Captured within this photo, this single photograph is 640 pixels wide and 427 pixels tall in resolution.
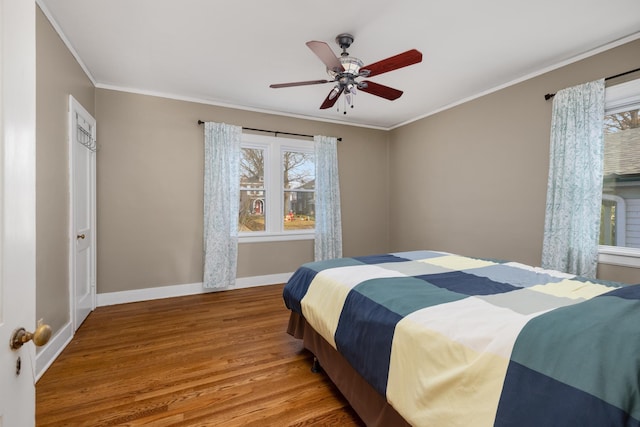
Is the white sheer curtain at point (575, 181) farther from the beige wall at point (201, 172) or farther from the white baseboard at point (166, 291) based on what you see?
the white baseboard at point (166, 291)

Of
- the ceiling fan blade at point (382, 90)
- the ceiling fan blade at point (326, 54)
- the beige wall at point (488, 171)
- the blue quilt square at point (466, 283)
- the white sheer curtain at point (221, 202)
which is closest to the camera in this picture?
the blue quilt square at point (466, 283)

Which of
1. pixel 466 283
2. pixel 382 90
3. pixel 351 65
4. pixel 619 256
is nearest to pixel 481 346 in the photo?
pixel 466 283

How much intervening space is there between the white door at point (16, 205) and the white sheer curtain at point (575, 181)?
3.68 metres

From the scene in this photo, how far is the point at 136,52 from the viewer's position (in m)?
2.79

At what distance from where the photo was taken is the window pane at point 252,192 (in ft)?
14.1

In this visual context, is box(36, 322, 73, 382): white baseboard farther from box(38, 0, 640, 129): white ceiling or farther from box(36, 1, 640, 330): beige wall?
box(38, 0, 640, 129): white ceiling

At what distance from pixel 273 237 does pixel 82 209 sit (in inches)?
91.5

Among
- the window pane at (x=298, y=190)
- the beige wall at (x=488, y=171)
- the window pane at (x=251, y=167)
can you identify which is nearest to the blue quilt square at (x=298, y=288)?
the window pane at (x=298, y=190)

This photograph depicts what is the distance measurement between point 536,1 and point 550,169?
155cm

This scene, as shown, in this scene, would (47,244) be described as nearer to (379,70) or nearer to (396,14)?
(379,70)

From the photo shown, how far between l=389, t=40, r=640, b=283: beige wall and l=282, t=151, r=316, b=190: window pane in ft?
5.28

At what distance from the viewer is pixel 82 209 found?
3049mm

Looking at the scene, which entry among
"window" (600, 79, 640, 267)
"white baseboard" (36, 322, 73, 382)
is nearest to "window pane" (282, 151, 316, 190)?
"white baseboard" (36, 322, 73, 382)

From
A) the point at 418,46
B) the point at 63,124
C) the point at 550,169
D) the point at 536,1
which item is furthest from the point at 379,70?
the point at 63,124
